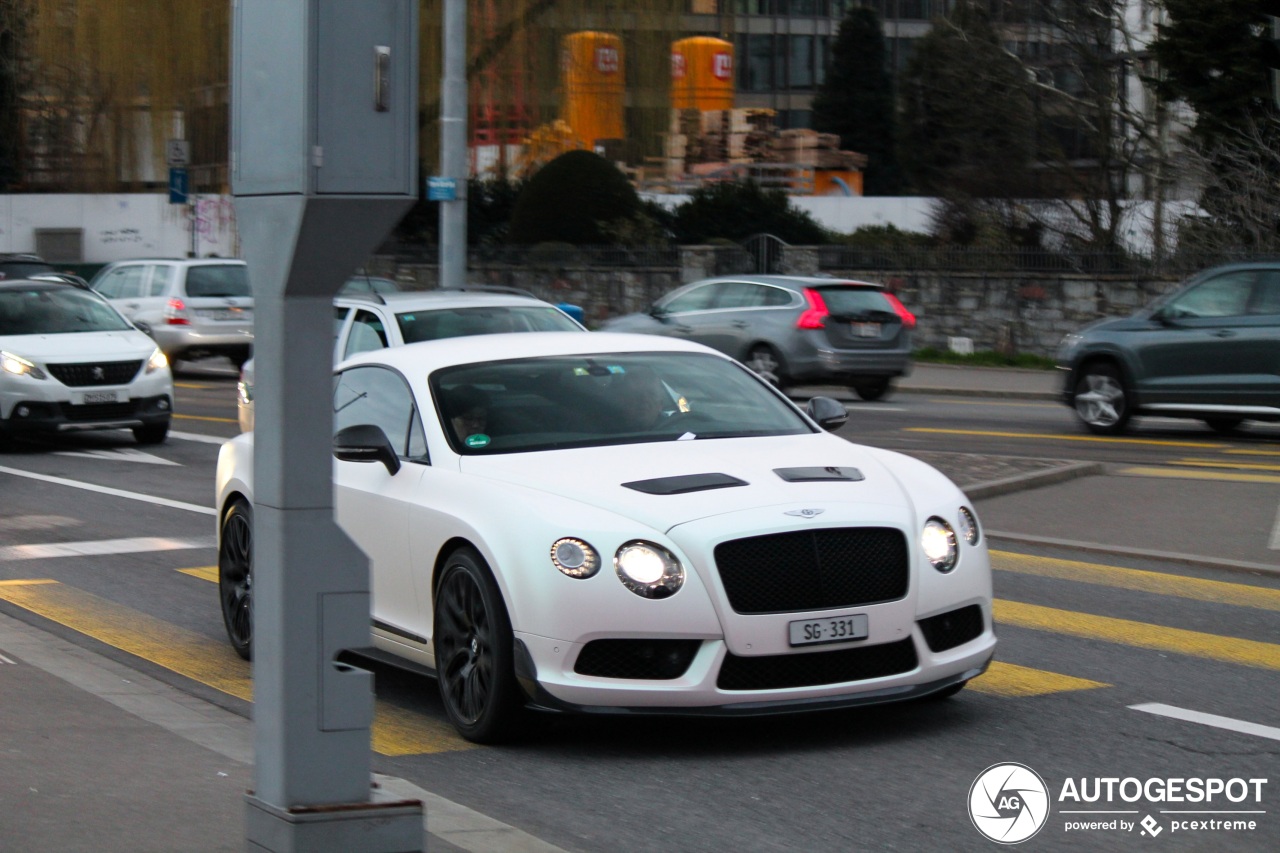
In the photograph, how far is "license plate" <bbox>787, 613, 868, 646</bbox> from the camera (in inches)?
237

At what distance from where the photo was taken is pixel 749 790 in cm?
573

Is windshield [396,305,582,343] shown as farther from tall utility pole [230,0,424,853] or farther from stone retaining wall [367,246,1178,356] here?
stone retaining wall [367,246,1178,356]

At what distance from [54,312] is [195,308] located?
32.8 ft

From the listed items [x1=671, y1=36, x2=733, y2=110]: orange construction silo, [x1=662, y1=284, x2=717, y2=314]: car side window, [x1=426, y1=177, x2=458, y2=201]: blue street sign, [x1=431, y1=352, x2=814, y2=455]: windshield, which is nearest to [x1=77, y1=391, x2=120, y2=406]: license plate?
[x1=426, y1=177, x2=458, y2=201]: blue street sign

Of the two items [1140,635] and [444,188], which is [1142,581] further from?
[444,188]

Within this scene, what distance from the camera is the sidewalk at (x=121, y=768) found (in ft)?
16.2

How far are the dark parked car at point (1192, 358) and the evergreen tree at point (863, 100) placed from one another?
59028 mm

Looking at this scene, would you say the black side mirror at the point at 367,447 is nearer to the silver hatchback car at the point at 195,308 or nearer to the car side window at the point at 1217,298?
the car side window at the point at 1217,298

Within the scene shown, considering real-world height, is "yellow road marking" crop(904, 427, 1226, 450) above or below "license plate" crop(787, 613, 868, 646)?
below

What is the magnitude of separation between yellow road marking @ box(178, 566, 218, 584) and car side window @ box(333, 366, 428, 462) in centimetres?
266

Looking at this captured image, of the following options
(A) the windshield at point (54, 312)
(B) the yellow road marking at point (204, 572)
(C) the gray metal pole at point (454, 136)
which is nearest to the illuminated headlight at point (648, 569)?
(B) the yellow road marking at point (204, 572)

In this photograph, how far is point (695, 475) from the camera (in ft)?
21.6

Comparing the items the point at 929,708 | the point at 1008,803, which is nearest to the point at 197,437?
the point at 929,708

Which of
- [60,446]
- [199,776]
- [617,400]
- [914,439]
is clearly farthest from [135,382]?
[199,776]
